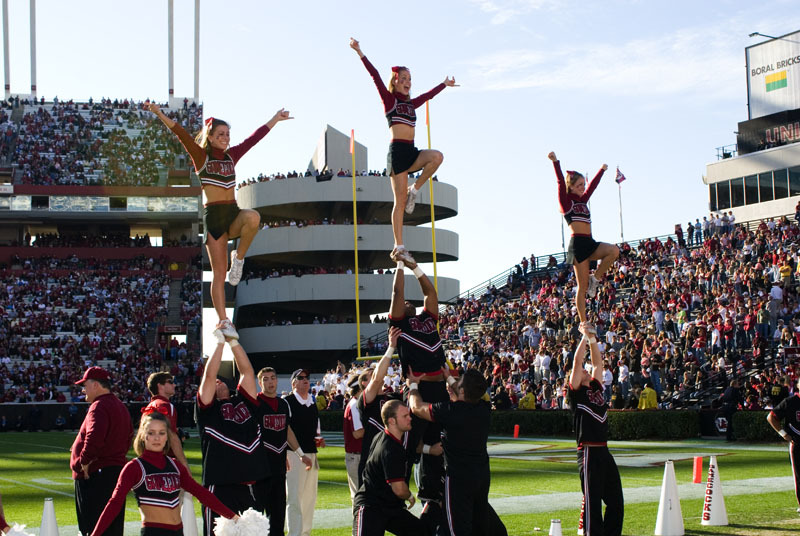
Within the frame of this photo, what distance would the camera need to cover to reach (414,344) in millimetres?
8539

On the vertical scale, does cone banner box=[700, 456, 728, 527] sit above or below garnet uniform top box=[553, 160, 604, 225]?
below

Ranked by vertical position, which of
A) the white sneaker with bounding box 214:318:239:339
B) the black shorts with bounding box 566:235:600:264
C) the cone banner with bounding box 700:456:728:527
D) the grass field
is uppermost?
the black shorts with bounding box 566:235:600:264

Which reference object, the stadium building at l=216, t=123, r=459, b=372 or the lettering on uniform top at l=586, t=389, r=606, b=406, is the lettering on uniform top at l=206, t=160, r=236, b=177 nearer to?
the lettering on uniform top at l=586, t=389, r=606, b=406

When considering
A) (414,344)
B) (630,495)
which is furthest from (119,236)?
(414,344)

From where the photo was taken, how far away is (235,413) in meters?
7.65

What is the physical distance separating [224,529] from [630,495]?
8.21m

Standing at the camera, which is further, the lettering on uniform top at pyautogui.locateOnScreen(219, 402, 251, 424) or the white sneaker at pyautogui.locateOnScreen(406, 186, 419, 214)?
the white sneaker at pyautogui.locateOnScreen(406, 186, 419, 214)

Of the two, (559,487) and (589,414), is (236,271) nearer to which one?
(589,414)

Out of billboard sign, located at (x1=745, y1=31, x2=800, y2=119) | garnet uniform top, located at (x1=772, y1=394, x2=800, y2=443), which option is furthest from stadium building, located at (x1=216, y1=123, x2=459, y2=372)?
garnet uniform top, located at (x1=772, y1=394, x2=800, y2=443)

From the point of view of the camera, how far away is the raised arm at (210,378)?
23.9 ft

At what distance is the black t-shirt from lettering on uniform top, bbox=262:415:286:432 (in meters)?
1.84

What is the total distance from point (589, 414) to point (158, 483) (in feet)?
13.9

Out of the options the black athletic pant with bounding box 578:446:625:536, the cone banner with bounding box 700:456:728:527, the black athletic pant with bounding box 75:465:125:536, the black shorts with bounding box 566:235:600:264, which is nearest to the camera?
the black athletic pant with bounding box 75:465:125:536

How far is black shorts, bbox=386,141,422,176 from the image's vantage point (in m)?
9.22
